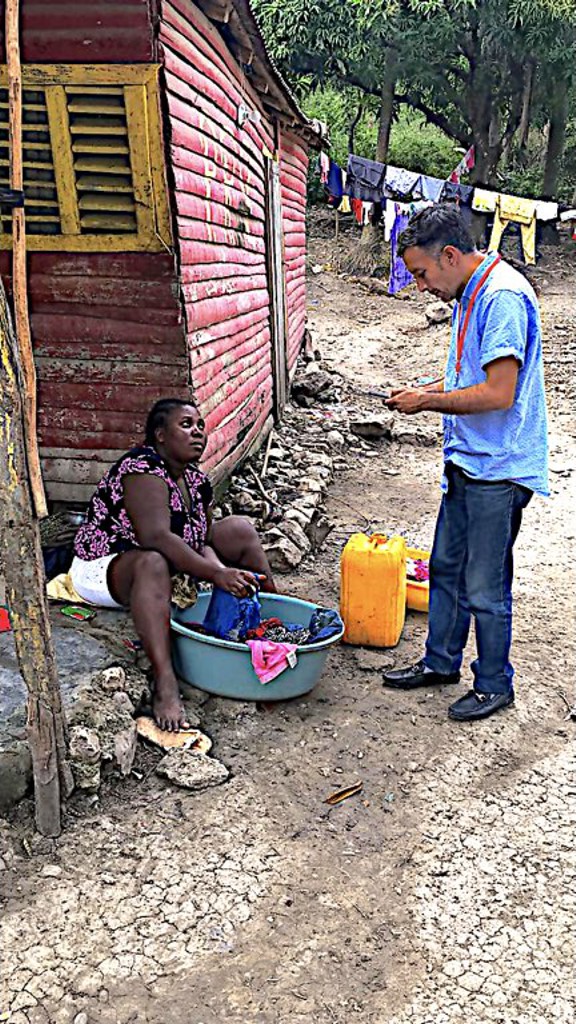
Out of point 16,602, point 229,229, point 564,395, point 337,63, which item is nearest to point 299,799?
point 16,602

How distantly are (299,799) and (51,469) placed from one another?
2.59 meters

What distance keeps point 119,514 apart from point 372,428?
18.6 feet

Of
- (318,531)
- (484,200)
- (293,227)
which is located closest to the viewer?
(318,531)

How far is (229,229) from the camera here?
577 centimetres

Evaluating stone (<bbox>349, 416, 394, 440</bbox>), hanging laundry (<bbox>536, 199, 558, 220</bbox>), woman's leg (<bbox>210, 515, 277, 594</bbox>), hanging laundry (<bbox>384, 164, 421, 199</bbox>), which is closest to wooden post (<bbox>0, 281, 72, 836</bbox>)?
woman's leg (<bbox>210, 515, 277, 594</bbox>)

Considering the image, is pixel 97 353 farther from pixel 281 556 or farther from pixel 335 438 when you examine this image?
pixel 335 438

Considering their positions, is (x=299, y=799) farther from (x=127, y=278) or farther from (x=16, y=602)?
(x=127, y=278)

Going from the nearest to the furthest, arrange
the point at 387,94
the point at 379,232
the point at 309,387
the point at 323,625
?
the point at 323,625
the point at 309,387
the point at 379,232
the point at 387,94

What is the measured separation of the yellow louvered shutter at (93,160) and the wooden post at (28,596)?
68.4 inches

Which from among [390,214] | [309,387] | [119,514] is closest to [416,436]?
[309,387]

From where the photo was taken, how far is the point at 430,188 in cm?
1752

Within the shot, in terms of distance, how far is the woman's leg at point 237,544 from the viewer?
396 cm

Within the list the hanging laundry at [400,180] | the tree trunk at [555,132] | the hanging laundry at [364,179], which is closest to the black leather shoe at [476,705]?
the hanging laundry at [400,180]

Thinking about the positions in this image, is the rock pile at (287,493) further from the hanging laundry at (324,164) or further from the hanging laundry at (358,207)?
the hanging laundry at (358,207)
